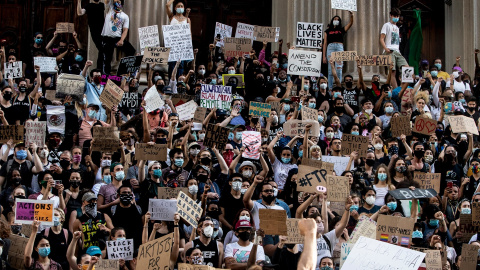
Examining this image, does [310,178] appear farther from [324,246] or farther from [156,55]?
[156,55]

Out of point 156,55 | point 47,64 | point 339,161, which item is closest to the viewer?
point 339,161

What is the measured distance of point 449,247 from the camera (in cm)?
1335

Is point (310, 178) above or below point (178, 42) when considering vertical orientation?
below

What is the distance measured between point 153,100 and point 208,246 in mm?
4249

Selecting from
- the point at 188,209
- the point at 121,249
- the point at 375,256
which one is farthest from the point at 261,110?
the point at 375,256

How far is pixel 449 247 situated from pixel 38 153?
18.6 ft

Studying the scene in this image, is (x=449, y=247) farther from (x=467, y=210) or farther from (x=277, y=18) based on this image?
(x=277, y=18)

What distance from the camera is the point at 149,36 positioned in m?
18.8

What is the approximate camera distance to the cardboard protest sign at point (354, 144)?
1487 cm

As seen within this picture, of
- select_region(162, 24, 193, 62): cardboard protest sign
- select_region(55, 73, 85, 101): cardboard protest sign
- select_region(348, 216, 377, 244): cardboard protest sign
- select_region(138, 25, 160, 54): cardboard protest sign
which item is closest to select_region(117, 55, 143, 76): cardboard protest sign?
select_region(162, 24, 193, 62): cardboard protest sign

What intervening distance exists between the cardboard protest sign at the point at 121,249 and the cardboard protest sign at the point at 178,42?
23.0 ft

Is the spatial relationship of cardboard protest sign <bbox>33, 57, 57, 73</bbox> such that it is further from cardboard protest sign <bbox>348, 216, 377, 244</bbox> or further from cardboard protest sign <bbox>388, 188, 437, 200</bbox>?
cardboard protest sign <bbox>348, 216, 377, 244</bbox>

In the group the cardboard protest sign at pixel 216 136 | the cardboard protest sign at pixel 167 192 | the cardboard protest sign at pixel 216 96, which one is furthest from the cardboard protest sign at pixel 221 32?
the cardboard protest sign at pixel 167 192

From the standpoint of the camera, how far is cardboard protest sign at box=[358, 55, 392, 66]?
18.4 meters
